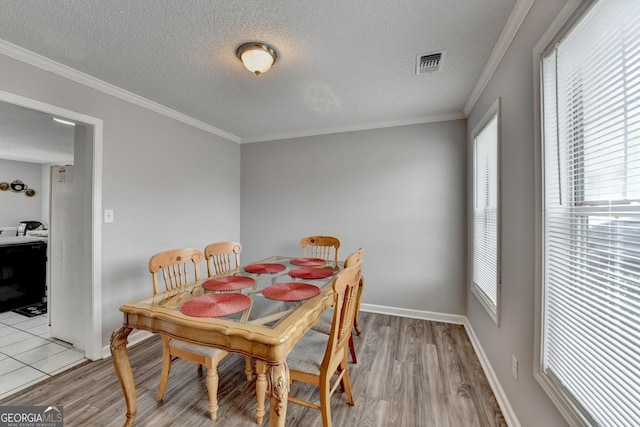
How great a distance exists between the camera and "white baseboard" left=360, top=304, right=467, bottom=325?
3029 millimetres

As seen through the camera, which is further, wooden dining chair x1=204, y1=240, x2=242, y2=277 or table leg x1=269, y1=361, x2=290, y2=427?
wooden dining chair x1=204, y1=240, x2=242, y2=277

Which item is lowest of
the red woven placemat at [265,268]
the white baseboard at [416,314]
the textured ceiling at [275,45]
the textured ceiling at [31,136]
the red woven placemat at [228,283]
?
the white baseboard at [416,314]

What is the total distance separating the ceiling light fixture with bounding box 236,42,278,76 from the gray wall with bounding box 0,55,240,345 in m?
1.47

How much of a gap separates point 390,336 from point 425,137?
227 cm

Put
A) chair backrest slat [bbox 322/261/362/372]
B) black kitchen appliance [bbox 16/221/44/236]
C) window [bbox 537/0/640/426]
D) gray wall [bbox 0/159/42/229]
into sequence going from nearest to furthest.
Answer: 1. window [bbox 537/0/640/426]
2. chair backrest slat [bbox 322/261/362/372]
3. black kitchen appliance [bbox 16/221/44/236]
4. gray wall [bbox 0/159/42/229]

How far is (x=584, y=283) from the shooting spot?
101 centimetres

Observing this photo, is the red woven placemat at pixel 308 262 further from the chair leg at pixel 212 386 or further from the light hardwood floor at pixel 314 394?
the chair leg at pixel 212 386

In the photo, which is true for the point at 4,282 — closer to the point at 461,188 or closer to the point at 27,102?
the point at 27,102

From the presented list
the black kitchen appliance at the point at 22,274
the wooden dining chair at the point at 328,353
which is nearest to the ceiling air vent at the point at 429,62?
the wooden dining chair at the point at 328,353

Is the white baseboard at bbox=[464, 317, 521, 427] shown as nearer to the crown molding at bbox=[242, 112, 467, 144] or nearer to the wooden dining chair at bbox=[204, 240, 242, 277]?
the wooden dining chair at bbox=[204, 240, 242, 277]

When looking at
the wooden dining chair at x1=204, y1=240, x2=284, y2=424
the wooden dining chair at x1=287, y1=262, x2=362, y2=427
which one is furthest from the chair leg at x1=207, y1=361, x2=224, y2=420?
the wooden dining chair at x1=287, y1=262, x2=362, y2=427
